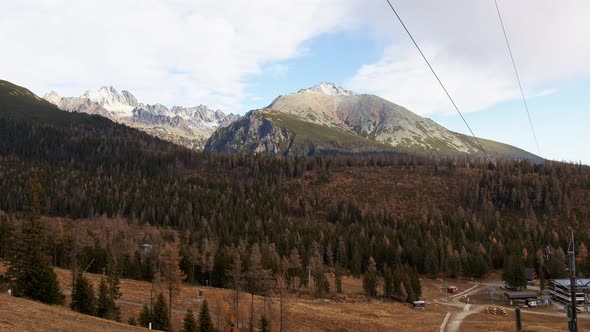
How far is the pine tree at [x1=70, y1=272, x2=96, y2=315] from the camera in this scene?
2181 inches

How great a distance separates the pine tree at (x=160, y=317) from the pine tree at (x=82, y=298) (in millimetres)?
8413

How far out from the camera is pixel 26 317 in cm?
3484

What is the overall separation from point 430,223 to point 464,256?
4212cm

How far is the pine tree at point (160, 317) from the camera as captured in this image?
56.0m

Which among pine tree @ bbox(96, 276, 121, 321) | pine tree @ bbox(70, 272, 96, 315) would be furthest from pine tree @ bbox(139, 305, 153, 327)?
pine tree @ bbox(70, 272, 96, 315)

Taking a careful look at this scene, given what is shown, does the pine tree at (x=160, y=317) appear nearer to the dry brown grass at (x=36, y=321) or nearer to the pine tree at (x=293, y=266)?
the dry brown grass at (x=36, y=321)

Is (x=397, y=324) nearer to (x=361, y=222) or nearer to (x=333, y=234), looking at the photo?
(x=333, y=234)

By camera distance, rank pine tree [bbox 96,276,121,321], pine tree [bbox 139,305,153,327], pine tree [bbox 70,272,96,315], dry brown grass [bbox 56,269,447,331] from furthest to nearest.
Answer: dry brown grass [bbox 56,269,447,331], pine tree [bbox 96,276,121,321], pine tree [bbox 139,305,153,327], pine tree [bbox 70,272,96,315]

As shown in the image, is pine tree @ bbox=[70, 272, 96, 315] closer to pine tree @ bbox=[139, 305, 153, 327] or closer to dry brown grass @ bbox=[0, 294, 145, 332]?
pine tree @ bbox=[139, 305, 153, 327]

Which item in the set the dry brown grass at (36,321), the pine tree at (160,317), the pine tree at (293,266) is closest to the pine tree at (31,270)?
the dry brown grass at (36,321)

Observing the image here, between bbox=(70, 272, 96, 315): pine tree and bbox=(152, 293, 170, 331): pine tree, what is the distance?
8413mm

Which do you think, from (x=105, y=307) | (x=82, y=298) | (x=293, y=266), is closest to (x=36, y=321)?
→ (x=82, y=298)

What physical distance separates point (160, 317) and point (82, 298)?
10.6 metres

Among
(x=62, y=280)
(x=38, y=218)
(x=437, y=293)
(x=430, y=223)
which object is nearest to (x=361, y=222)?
(x=430, y=223)
